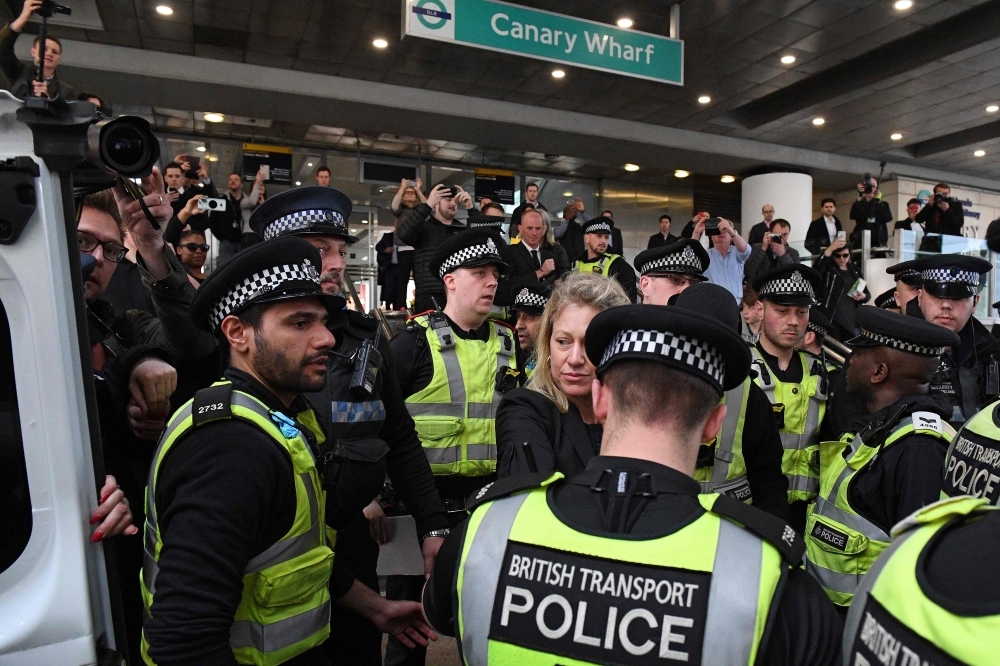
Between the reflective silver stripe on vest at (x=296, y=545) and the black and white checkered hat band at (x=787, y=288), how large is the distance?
2.60 metres

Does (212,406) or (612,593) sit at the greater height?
(212,406)

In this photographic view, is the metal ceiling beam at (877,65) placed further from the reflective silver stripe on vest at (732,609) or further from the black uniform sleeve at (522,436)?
the reflective silver stripe on vest at (732,609)

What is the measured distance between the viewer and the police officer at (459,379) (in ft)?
11.1

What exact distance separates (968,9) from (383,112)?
30.1ft

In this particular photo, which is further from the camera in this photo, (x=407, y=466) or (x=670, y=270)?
(x=670, y=270)

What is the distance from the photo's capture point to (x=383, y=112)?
12.5 meters

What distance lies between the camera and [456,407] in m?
3.41

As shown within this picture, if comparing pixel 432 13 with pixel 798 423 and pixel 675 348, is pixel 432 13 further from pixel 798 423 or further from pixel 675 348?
pixel 675 348

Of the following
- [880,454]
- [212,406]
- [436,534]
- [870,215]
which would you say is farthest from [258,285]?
[870,215]

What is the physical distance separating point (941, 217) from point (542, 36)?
10.1 m

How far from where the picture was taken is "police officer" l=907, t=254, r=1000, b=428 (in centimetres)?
385

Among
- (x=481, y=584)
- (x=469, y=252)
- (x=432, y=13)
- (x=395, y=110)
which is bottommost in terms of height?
(x=481, y=584)

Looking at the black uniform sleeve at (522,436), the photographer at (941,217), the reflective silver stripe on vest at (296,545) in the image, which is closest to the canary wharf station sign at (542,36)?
the black uniform sleeve at (522,436)

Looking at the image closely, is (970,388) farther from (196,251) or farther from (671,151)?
(671,151)
